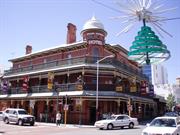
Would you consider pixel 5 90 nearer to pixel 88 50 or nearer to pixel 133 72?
pixel 88 50

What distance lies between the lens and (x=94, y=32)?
127 ft

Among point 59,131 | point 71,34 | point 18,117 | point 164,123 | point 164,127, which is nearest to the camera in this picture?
point 164,127

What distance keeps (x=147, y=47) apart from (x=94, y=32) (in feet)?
106

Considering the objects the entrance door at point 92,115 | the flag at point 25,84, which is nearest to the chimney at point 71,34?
the flag at point 25,84

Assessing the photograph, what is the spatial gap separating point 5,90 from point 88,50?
18.1 meters

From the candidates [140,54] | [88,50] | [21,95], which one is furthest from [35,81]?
[140,54]

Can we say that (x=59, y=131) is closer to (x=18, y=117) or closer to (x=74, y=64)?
(x=18, y=117)

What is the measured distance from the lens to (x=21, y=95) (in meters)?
42.5

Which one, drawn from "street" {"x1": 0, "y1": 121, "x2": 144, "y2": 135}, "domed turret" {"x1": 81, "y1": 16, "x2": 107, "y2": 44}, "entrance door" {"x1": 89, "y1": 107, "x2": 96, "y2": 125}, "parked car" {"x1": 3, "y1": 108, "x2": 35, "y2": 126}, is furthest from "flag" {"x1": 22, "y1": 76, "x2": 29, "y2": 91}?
"street" {"x1": 0, "y1": 121, "x2": 144, "y2": 135}

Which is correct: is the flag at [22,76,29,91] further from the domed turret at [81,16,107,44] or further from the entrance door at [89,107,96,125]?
the entrance door at [89,107,96,125]

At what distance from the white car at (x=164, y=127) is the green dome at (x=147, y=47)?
5869 millimetres

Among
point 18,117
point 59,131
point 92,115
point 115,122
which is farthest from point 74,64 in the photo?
point 59,131

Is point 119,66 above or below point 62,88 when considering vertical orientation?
above

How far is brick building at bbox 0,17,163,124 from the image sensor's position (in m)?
34.9
